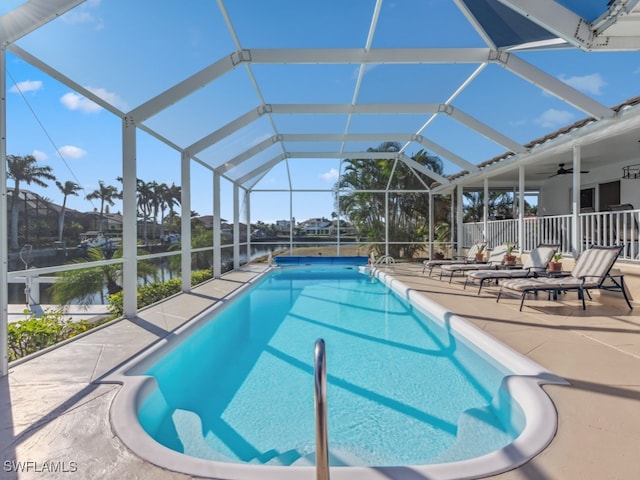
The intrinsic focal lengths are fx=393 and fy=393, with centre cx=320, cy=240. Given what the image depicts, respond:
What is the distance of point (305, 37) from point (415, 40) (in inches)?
60.9

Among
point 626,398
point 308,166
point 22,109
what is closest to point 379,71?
point 22,109

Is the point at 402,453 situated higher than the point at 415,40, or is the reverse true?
the point at 415,40

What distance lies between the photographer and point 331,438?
274cm

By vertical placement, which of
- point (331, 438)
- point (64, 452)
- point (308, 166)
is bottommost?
point (331, 438)

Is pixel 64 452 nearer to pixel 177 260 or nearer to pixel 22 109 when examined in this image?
pixel 22 109

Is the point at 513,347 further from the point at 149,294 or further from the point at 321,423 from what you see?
the point at 149,294

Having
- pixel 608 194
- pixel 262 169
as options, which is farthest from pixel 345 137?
pixel 608 194

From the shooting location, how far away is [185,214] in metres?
7.37

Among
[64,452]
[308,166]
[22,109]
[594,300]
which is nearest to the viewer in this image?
[64,452]

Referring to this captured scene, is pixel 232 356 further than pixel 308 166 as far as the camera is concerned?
No

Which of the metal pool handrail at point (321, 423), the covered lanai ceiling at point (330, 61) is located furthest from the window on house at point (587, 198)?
the metal pool handrail at point (321, 423)

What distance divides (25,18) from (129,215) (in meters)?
2.56

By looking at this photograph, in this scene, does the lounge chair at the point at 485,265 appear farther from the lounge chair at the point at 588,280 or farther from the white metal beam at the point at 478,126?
the white metal beam at the point at 478,126

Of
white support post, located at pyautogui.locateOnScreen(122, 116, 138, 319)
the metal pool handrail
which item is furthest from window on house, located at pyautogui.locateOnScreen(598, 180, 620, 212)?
the metal pool handrail
